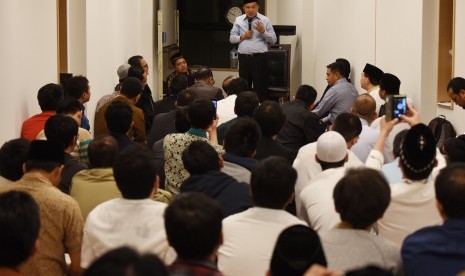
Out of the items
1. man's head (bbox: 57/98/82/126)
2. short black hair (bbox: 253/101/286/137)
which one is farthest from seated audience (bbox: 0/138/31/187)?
short black hair (bbox: 253/101/286/137)

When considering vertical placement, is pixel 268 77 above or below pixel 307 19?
below

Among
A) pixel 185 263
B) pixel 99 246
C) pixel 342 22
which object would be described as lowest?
pixel 99 246

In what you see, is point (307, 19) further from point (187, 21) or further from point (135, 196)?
point (135, 196)

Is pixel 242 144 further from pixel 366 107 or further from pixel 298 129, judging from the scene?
pixel 298 129

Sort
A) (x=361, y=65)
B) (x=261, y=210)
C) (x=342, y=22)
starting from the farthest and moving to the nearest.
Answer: (x=342, y=22) < (x=361, y=65) < (x=261, y=210)

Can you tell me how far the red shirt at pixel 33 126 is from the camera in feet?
21.8

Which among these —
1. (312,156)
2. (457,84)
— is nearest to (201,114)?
(312,156)

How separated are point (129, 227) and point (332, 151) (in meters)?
1.45

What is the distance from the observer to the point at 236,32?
12422 mm

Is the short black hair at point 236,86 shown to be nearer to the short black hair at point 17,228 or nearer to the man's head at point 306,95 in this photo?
the man's head at point 306,95

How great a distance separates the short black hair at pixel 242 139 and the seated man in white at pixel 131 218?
1.31 metres

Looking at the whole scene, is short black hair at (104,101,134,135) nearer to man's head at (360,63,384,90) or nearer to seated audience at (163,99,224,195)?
seated audience at (163,99,224,195)

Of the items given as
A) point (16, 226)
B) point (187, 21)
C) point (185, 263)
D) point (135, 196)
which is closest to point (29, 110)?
point (135, 196)

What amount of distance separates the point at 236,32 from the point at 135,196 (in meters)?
8.73
